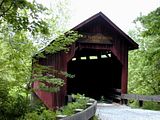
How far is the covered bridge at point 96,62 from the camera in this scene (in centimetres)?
Answer: 1633

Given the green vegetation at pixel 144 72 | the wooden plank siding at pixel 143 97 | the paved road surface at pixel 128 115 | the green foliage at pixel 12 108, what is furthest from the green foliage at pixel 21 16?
the green vegetation at pixel 144 72

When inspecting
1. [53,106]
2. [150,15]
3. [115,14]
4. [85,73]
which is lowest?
[53,106]

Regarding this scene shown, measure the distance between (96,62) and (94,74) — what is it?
91cm

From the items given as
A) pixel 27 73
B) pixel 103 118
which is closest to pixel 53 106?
pixel 103 118

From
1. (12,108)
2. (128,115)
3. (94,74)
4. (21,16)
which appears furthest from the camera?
(94,74)

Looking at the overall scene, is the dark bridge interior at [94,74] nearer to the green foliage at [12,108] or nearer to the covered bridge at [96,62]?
the covered bridge at [96,62]

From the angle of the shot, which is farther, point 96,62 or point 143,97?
point 96,62

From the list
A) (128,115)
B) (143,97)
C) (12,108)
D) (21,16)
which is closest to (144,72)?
(143,97)

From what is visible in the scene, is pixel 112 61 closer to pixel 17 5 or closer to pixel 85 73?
pixel 85 73

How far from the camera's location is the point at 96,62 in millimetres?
21703

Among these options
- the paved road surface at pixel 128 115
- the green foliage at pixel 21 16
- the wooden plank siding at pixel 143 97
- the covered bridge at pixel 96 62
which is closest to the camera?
the green foliage at pixel 21 16

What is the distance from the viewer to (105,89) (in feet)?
70.1

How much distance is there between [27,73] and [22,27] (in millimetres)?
4264

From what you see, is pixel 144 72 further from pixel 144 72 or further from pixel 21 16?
pixel 21 16
